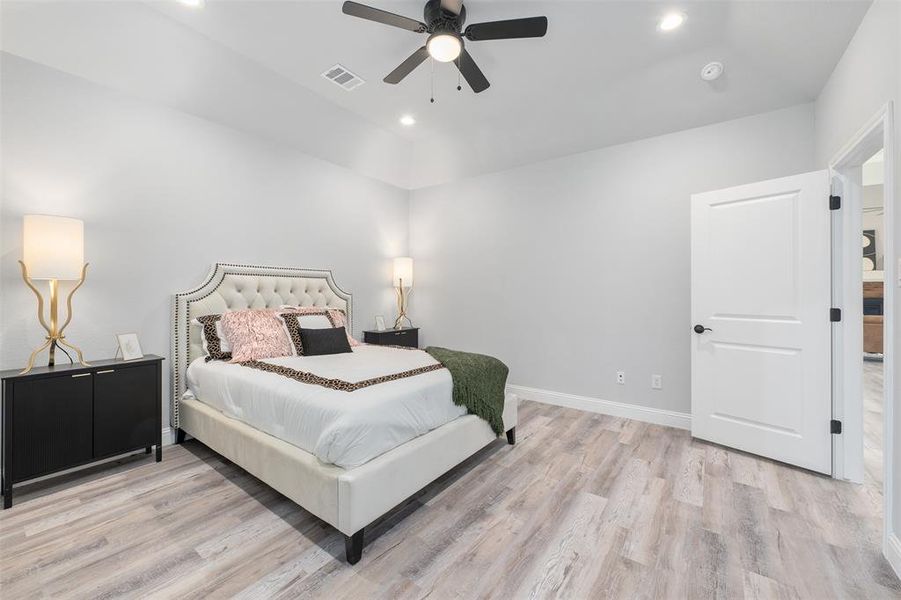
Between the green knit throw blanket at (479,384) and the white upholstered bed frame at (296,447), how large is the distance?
0.28 ft

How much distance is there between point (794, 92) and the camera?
9.12 feet

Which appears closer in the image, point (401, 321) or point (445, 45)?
point (445, 45)

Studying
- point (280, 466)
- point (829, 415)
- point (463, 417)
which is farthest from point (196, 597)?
point (829, 415)

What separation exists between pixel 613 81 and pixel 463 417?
9.44 feet

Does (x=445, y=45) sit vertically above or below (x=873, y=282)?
above

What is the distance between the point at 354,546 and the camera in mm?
1683

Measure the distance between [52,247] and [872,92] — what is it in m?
4.67

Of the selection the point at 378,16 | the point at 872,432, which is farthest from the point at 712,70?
the point at 872,432

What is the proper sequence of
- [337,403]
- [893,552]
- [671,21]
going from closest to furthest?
[893,552], [337,403], [671,21]

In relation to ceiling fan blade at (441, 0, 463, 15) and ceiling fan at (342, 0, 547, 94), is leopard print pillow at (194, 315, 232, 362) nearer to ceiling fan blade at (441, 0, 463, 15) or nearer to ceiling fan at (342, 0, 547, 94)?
ceiling fan at (342, 0, 547, 94)

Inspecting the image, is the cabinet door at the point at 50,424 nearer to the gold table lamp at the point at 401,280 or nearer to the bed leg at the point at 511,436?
the bed leg at the point at 511,436

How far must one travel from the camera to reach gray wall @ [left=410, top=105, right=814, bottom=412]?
127 inches

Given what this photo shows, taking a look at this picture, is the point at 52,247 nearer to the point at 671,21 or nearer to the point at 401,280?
the point at 401,280

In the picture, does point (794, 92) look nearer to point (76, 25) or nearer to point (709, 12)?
point (709, 12)
